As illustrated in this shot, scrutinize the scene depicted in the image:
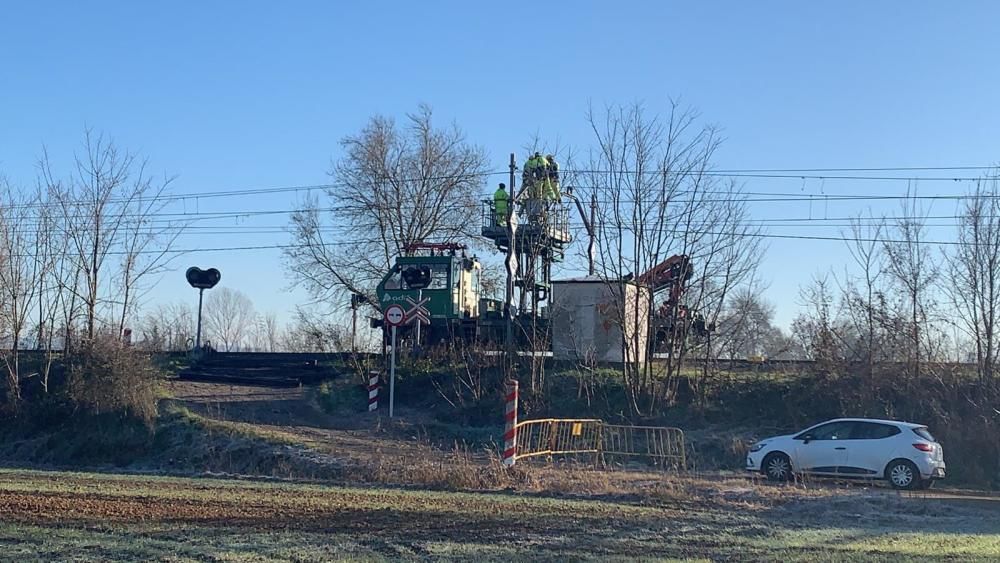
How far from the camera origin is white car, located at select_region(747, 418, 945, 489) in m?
19.3

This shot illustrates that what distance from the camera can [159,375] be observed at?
25.5 metres

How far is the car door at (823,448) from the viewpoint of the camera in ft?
65.3

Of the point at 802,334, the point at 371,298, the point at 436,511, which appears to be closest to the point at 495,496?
the point at 436,511

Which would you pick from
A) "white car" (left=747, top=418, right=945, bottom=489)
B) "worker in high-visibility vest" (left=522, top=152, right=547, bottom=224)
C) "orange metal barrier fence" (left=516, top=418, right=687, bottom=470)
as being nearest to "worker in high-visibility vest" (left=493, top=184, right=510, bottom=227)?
"worker in high-visibility vest" (left=522, top=152, right=547, bottom=224)

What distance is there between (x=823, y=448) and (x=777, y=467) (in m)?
1.02

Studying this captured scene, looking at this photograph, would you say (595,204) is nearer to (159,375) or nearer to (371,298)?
(159,375)

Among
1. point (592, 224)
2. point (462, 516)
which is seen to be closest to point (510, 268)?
point (592, 224)

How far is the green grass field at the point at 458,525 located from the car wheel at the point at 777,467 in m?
3.62

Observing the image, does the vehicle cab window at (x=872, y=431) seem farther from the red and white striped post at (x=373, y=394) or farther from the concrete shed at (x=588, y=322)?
the red and white striped post at (x=373, y=394)

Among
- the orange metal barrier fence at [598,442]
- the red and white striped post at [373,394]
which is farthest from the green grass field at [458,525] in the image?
the red and white striped post at [373,394]

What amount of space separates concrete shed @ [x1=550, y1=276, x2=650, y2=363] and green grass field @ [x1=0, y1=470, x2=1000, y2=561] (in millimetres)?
11999

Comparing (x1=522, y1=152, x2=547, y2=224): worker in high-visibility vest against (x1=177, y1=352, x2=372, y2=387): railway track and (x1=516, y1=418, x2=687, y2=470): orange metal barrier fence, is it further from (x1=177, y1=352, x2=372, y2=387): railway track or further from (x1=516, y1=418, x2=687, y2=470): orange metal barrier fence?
(x1=516, y1=418, x2=687, y2=470): orange metal barrier fence

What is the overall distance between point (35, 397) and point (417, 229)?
1943cm

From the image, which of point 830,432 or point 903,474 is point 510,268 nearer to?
point 830,432
